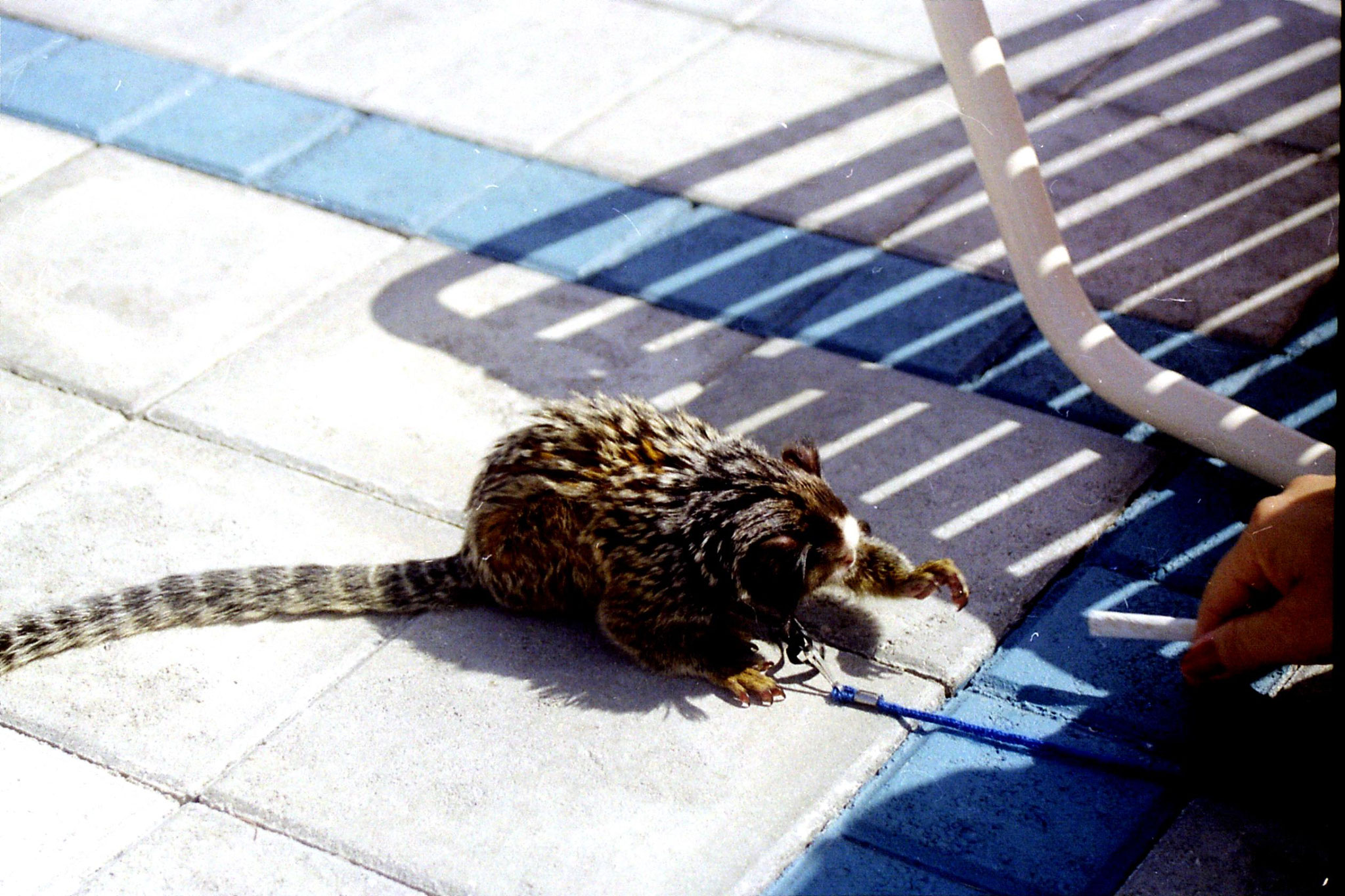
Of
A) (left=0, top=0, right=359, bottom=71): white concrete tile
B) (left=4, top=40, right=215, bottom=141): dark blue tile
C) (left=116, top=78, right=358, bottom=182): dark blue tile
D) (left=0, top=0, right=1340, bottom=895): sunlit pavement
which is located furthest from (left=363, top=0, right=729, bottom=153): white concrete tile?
(left=4, top=40, right=215, bottom=141): dark blue tile

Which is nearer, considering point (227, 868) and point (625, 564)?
point (227, 868)

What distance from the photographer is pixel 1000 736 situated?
444cm

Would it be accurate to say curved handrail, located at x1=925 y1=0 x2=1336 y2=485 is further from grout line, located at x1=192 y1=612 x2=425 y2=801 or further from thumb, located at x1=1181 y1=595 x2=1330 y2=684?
grout line, located at x1=192 y1=612 x2=425 y2=801

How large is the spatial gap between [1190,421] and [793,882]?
2.28 meters

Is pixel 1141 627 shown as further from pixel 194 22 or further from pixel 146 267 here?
pixel 194 22

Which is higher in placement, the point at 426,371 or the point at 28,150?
the point at 28,150

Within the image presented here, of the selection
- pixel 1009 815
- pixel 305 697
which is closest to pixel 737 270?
pixel 305 697

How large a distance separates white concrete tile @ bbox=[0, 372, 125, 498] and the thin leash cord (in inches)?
122

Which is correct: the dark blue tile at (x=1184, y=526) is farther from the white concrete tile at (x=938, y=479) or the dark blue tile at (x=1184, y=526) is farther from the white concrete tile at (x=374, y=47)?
the white concrete tile at (x=374, y=47)

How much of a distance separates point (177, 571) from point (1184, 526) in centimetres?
345

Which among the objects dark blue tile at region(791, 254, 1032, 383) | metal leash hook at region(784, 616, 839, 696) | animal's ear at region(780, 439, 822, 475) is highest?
animal's ear at region(780, 439, 822, 475)

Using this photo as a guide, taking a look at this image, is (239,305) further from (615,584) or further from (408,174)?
(615,584)

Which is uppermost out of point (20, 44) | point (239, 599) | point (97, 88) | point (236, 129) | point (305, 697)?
point (20, 44)

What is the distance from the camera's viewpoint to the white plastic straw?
4.39m
